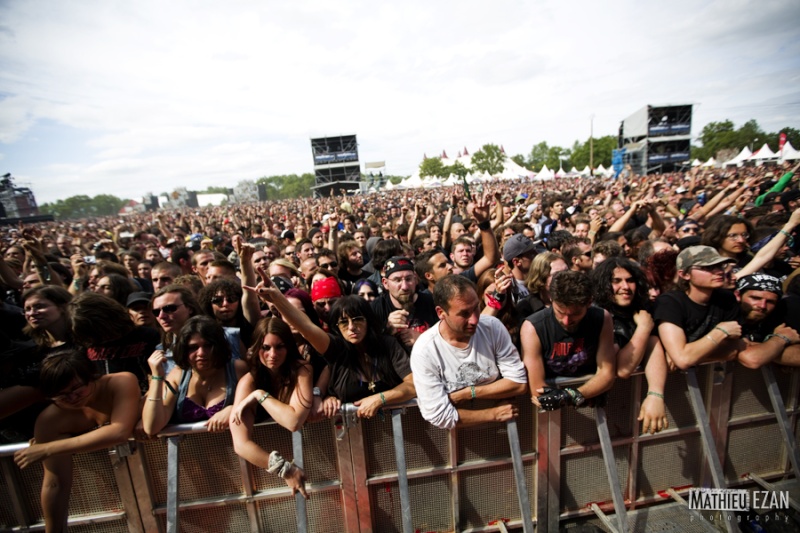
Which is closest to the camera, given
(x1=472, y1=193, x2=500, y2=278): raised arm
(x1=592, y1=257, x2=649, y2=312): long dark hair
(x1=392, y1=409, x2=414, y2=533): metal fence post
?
(x1=392, y1=409, x2=414, y2=533): metal fence post

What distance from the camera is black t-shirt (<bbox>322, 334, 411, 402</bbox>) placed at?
2.43 m

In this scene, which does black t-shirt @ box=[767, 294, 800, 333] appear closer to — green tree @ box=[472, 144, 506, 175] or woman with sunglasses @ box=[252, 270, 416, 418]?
woman with sunglasses @ box=[252, 270, 416, 418]

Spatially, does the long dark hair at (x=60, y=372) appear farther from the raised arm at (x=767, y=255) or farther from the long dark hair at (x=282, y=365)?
the raised arm at (x=767, y=255)

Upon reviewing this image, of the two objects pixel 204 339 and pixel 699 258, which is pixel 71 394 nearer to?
pixel 204 339

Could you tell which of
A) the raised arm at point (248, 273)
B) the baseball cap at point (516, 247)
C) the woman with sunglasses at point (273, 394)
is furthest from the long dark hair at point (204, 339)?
the baseball cap at point (516, 247)

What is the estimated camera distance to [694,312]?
2.52m

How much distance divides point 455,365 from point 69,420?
2.45 meters

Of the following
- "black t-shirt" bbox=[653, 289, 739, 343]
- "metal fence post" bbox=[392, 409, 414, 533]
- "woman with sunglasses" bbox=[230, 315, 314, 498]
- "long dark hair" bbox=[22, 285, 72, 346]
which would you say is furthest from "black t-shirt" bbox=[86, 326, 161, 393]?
"black t-shirt" bbox=[653, 289, 739, 343]

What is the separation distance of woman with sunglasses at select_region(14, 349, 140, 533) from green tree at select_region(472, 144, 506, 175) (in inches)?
2771

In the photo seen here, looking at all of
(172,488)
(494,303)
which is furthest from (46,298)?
(494,303)

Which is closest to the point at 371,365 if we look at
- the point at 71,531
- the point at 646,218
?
the point at 71,531

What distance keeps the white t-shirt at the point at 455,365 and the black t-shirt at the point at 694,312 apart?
3.72 ft

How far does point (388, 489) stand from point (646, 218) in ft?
26.1

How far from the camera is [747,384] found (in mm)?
2652
